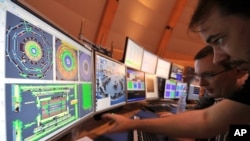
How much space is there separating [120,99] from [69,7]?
5.35ft

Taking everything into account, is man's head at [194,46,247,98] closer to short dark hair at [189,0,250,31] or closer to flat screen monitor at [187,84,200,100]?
short dark hair at [189,0,250,31]

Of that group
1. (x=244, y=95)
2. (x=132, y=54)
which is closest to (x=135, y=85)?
(x=132, y=54)

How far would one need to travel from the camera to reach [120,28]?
350 centimetres

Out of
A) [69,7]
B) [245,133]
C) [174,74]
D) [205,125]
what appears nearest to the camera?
[245,133]

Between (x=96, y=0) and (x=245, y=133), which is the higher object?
(x=96, y=0)

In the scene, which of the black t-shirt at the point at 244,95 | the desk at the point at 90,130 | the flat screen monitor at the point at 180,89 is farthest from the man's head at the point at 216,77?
the flat screen monitor at the point at 180,89

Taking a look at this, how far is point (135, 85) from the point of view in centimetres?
193

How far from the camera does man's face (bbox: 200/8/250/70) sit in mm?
581

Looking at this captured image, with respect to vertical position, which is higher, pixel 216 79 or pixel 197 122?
pixel 216 79

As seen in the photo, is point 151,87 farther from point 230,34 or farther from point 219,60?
Answer: point 230,34

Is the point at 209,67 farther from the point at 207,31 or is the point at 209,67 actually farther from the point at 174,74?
the point at 174,74

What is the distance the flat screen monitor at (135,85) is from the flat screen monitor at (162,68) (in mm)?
738

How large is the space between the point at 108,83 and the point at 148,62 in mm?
1277

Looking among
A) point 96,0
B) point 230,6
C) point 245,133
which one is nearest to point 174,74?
point 96,0
